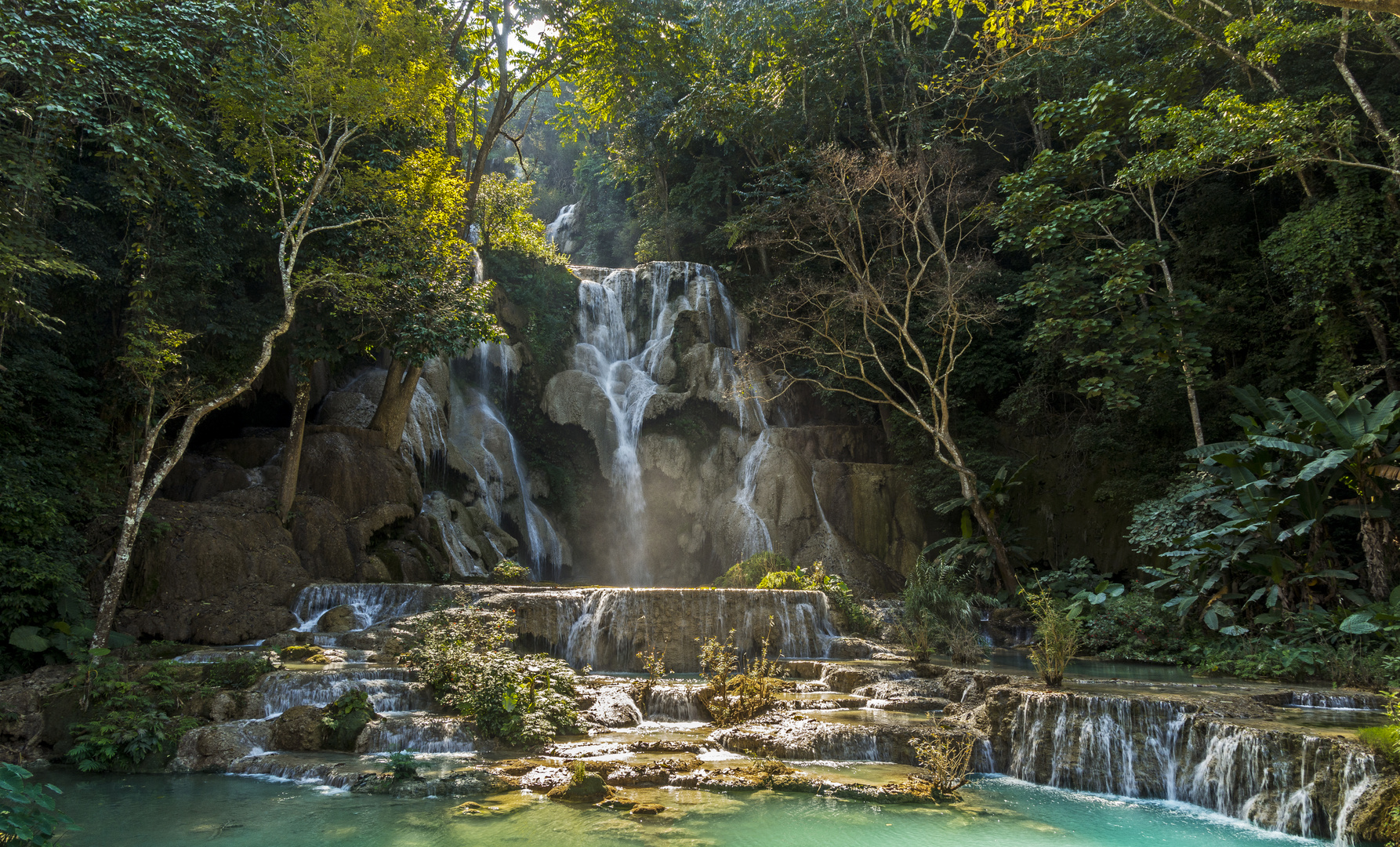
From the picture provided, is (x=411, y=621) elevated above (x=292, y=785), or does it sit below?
above

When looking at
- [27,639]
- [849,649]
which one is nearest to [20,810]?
[27,639]

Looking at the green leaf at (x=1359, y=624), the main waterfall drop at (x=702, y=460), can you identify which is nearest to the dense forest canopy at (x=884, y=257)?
the green leaf at (x=1359, y=624)

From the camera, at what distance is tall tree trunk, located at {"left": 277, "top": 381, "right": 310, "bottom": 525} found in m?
12.9

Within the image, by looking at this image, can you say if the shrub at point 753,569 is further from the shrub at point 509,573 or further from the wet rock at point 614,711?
the wet rock at point 614,711

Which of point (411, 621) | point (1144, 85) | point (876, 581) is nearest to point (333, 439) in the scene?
point (411, 621)

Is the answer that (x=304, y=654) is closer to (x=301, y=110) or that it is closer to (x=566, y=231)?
(x=301, y=110)

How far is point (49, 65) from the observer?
8203mm

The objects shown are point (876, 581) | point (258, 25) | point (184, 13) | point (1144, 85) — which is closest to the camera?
point (184, 13)

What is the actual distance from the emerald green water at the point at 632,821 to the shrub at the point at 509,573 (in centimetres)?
853

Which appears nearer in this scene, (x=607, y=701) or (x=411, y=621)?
(x=607, y=701)

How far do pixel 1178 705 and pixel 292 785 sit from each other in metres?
7.57

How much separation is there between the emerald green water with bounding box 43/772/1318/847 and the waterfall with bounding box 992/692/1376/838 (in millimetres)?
182

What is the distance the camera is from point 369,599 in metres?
11.5

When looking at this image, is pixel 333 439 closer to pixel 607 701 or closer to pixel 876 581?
pixel 607 701
